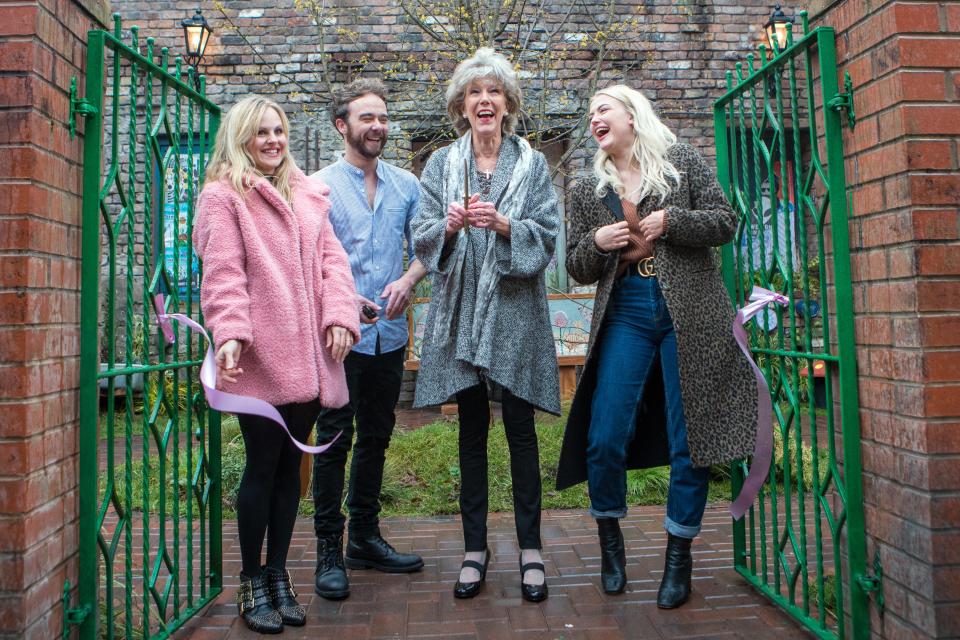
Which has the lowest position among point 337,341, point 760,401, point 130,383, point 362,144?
point 760,401

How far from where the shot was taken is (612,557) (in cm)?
296

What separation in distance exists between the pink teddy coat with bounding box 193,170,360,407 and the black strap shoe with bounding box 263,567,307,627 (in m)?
0.67

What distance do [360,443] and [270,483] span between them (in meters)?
0.67

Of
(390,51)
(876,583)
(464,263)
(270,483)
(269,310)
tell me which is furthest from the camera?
(390,51)

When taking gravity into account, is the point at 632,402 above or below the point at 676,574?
above

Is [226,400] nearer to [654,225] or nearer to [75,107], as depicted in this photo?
[75,107]

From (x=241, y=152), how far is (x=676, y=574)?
2163mm

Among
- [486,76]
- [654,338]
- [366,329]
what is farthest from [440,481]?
[486,76]

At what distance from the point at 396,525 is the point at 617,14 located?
6031 mm

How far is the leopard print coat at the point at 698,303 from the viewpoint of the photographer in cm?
273

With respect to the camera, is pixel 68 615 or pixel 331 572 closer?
pixel 68 615

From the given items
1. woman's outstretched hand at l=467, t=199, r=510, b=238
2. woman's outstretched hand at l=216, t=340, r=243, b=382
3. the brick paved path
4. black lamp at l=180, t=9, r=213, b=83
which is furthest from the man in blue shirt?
black lamp at l=180, t=9, r=213, b=83

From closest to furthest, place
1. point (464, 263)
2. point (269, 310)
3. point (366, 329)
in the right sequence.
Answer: point (269, 310), point (464, 263), point (366, 329)

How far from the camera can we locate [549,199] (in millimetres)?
3057
